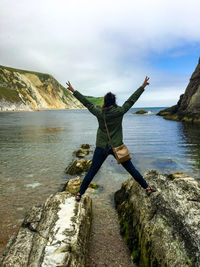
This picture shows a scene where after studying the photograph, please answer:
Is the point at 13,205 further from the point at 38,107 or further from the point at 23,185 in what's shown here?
the point at 38,107

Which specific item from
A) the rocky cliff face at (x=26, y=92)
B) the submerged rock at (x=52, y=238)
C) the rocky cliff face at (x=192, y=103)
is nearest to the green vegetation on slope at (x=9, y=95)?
the rocky cliff face at (x=26, y=92)

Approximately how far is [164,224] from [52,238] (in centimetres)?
258

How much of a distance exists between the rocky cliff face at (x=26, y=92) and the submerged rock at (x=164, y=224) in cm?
11897

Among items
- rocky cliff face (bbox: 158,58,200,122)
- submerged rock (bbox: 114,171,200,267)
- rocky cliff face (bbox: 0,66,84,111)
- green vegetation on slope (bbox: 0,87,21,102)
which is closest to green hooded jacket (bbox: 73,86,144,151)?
submerged rock (bbox: 114,171,200,267)

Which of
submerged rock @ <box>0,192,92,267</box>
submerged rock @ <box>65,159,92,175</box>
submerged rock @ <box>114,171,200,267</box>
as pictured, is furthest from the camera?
submerged rock @ <box>65,159,92,175</box>

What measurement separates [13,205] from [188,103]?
5302 cm

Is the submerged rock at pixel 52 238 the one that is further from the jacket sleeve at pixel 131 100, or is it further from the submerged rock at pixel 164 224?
the jacket sleeve at pixel 131 100

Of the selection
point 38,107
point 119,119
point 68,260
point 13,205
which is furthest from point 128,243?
point 38,107

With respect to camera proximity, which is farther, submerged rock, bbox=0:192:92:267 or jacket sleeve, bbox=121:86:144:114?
jacket sleeve, bbox=121:86:144:114

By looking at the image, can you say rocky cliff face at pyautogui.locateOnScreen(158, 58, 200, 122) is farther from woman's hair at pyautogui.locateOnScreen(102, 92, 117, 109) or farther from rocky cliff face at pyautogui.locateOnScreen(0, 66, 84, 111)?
rocky cliff face at pyautogui.locateOnScreen(0, 66, 84, 111)

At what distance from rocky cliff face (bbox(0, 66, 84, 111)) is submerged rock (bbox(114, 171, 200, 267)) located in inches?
4684

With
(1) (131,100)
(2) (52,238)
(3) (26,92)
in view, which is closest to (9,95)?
(3) (26,92)

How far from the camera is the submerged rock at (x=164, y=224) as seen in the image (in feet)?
12.2

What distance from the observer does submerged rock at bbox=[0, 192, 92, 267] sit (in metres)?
3.86
